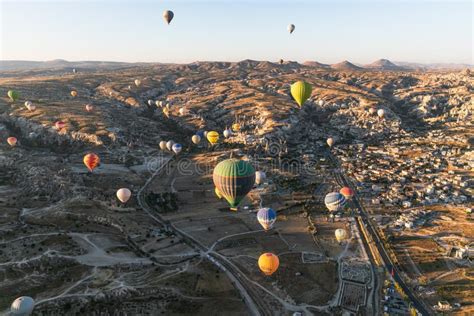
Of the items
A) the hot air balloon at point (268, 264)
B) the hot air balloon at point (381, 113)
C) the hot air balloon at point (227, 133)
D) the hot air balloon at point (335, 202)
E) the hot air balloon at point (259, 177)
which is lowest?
the hot air balloon at point (268, 264)

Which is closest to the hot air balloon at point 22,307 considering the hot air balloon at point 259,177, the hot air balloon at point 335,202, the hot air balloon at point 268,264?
the hot air balloon at point 268,264

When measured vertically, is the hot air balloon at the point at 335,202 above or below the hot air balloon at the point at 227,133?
below

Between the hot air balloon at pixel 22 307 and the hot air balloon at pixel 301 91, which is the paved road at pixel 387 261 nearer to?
the hot air balloon at pixel 301 91

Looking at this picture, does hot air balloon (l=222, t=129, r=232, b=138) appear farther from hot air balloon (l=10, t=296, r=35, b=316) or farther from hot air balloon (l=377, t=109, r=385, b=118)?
hot air balloon (l=10, t=296, r=35, b=316)

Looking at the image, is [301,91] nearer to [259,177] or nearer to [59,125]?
[259,177]

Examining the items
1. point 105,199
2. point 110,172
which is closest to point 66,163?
point 110,172

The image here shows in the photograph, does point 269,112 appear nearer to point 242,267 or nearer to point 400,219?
point 400,219

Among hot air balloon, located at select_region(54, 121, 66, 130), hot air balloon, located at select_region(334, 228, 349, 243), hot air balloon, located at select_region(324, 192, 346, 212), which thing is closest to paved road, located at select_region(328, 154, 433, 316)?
hot air balloon, located at select_region(334, 228, 349, 243)

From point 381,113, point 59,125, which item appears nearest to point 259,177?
point 59,125
